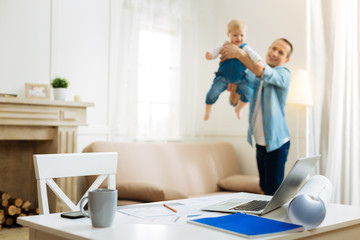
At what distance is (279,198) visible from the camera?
137 centimetres

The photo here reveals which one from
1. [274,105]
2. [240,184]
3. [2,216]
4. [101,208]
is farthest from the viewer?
[240,184]

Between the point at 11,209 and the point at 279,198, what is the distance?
263 centimetres

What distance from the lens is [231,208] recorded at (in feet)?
4.60

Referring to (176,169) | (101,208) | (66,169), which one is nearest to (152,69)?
(176,169)

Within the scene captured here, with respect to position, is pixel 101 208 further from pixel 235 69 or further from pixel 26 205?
pixel 26 205

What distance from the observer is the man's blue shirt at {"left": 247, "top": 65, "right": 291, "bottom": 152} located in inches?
120

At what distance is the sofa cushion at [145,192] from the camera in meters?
2.93

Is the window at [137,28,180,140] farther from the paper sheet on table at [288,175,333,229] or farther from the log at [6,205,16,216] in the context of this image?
the paper sheet on table at [288,175,333,229]

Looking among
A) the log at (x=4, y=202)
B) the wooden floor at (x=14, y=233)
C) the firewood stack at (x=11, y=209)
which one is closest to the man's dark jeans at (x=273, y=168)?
the wooden floor at (x=14, y=233)

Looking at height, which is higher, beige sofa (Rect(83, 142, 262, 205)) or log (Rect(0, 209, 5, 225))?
beige sofa (Rect(83, 142, 262, 205))

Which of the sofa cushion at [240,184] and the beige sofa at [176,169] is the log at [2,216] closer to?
the beige sofa at [176,169]

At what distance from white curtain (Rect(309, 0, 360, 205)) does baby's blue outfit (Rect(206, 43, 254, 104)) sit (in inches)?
29.6

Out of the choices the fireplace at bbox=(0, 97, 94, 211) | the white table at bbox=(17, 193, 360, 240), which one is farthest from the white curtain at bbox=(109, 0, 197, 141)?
the white table at bbox=(17, 193, 360, 240)

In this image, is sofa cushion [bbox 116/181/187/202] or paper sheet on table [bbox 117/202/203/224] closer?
paper sheet on table [bbox 117/202/203/224]
